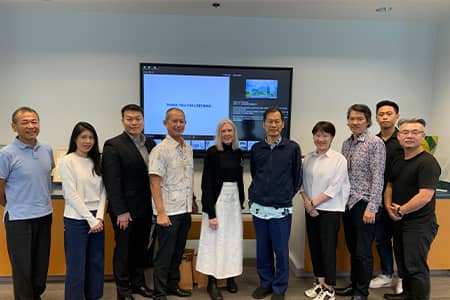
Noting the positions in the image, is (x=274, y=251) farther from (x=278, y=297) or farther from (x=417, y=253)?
(x=417, y=253)

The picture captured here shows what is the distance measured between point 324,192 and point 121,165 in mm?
1572

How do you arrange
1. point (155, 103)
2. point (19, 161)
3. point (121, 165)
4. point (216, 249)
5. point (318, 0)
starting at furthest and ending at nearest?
A: 1. point (155, 103)
2. point (318, 0)
3. point (216, 249)
4. point (121, 165)
5. point (19, 161)

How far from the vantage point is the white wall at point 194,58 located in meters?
3.63

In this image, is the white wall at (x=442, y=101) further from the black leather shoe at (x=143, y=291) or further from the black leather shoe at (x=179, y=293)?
the black leather shoe at (x=143, y=291)

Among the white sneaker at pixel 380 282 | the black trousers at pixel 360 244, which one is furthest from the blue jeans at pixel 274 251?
the white sneaker at pixel 380 282

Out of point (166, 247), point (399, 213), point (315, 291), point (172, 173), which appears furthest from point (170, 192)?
point (399, 213)

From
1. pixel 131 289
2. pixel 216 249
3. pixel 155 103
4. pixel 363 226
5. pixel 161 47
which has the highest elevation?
pixel 161 47

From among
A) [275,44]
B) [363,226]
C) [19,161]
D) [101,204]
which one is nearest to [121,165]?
[101,204]

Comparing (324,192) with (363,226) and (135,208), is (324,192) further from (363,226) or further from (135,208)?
(135,208)

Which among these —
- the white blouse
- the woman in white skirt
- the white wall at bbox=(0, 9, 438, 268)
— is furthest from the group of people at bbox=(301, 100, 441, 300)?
the white blouse

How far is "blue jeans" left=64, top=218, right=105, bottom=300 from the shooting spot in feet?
7.87

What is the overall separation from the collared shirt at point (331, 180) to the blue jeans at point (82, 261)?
1.70 meters

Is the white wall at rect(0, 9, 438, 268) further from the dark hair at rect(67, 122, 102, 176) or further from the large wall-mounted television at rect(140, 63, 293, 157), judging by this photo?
the dark hair at rect(67, 122, 102, 176)

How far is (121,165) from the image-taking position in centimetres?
251
